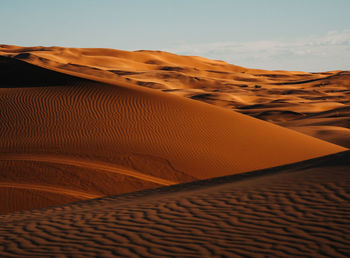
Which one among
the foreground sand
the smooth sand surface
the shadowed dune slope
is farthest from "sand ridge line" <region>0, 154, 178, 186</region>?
the shadowed dune slope

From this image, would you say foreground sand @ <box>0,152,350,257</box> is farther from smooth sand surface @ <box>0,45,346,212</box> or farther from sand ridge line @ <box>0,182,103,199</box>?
smooth sand surface @ <box>0,45,346,212</box>

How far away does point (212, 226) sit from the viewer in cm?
643

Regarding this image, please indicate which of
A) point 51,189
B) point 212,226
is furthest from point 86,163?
point 212,226

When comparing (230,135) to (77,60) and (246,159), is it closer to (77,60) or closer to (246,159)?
(246,159)

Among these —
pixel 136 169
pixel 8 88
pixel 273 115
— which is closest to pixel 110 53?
pixel 273 115

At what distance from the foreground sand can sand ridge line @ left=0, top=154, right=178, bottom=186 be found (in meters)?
5.04

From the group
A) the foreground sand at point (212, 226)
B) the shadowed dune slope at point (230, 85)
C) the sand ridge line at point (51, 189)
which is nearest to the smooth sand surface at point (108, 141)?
the sand ridge line at point (51, 189)

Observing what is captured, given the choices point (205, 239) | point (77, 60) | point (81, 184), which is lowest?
point (81, 184)

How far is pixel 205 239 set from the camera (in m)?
5.89

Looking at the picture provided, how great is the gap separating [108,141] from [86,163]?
1.76 metres

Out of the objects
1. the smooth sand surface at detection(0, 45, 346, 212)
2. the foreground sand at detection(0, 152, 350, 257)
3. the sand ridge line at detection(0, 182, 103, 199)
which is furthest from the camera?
the smooth sand surface at detection(0, 45, 346, 212)

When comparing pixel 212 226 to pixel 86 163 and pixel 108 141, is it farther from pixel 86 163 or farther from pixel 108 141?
pixel 108 141

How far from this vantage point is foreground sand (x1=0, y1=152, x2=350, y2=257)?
5.53m

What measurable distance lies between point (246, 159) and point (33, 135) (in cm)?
739
